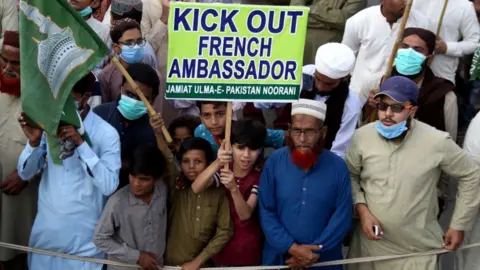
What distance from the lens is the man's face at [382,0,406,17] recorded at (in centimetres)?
707

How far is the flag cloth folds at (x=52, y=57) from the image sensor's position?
4656 mm

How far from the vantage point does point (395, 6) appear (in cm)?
709

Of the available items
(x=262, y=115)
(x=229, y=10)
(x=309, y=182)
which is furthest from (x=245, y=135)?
(x=262, y=115)

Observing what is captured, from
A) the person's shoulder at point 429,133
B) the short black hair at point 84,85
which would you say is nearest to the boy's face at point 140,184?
the short black hair at point 84,85

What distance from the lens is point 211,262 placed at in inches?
212

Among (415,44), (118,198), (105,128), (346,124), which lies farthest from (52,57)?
(415,44)

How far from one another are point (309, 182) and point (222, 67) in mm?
930

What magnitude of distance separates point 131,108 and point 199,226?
1.02m

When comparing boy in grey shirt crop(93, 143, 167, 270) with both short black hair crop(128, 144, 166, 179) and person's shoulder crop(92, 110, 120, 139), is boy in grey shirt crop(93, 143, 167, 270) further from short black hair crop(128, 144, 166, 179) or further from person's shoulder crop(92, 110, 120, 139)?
person's shoulder crop(92, 110, 120, 139)

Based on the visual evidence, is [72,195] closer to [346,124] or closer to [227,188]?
[227,188]

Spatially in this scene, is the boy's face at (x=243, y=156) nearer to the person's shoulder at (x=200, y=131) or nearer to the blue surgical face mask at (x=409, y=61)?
the person's shoulder at (x=200, y=131)

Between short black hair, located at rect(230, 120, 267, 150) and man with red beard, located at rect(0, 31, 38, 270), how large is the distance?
1509 millimetres

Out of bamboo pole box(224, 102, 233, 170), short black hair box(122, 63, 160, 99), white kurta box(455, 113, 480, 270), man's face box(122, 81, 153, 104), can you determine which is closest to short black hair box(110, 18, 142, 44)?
short black hair box(122, 63, 160, 99)

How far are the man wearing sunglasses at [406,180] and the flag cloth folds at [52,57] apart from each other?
1847 millimetres
